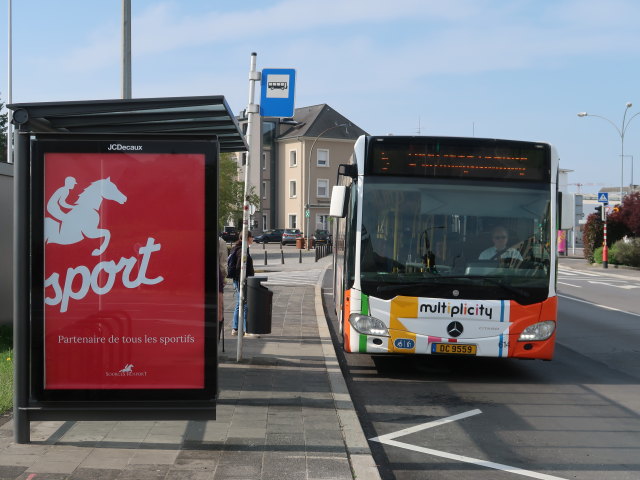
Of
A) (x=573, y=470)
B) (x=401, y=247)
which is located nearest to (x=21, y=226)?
(x=573, y=470)

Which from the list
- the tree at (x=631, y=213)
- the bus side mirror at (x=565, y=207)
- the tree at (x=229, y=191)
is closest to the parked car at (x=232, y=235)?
the bus side mirror at (x=565, y=207)

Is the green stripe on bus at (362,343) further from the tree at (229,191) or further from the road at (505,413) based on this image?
the tree at (229,191)

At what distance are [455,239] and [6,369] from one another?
17.6 ft

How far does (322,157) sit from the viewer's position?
89.2m

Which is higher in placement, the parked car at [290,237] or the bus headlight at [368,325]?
the bus headlight at [368,325]

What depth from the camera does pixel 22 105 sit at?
20.3 ft

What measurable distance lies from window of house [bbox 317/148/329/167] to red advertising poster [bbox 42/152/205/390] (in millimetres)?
82657

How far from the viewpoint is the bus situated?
984cm

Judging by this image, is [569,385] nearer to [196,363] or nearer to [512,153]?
[512,153]

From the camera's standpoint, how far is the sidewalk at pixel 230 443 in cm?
558

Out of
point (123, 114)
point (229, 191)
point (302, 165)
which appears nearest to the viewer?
point (123, 114)

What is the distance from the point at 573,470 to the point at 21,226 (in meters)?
4.36

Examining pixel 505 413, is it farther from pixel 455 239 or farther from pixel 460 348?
pixel 455 239

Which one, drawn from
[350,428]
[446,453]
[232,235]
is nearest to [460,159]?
[350,428]
